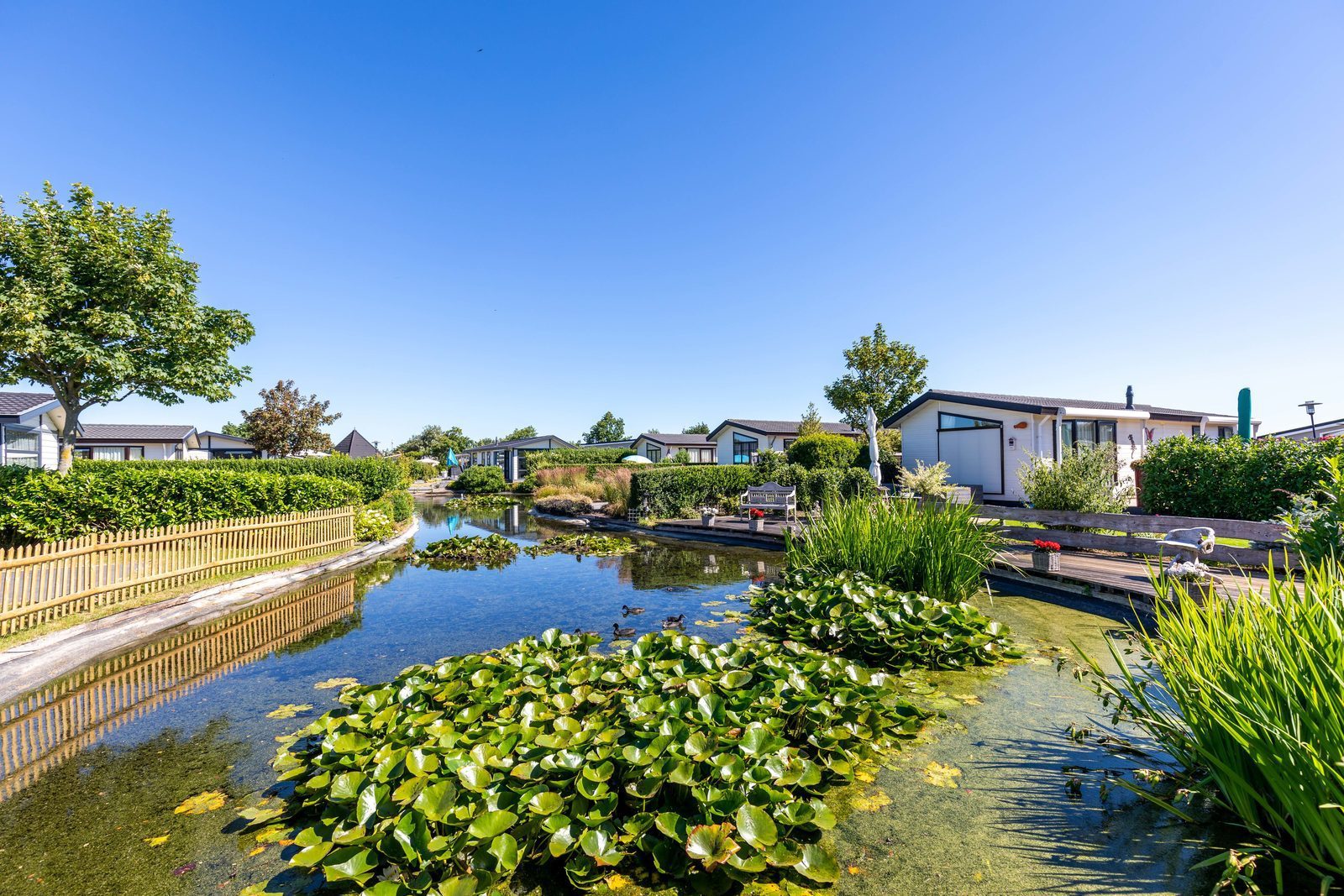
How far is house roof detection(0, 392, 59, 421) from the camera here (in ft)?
64.5

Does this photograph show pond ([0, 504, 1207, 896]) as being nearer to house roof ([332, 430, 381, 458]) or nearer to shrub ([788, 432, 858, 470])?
shrub ([788, 432, 858, 470])

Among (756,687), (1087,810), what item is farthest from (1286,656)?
(756,687)

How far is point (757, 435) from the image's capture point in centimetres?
3188

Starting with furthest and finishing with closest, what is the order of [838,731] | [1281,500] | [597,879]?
[1281,500] → [838,731] → [597,879]

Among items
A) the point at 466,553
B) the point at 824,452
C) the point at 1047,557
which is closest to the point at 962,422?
the point at 824,452

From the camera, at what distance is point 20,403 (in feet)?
68.4

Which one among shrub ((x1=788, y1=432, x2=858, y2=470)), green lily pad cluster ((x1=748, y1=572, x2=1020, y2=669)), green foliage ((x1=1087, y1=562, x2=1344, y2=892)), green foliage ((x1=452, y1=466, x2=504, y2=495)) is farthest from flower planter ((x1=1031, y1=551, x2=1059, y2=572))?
green foliage ((x1=452, y1=466, x2=504, y2=495))

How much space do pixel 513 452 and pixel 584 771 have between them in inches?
1553

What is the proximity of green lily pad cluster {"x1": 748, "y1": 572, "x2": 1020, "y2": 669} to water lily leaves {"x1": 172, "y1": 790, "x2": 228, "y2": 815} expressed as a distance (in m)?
4.28

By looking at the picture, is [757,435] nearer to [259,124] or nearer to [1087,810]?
[259,124]

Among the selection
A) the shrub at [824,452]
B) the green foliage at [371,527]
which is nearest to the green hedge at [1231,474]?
the shrub at [824,452]

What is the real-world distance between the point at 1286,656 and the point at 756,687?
2419 mm

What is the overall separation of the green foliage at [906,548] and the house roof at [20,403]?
86.3ft

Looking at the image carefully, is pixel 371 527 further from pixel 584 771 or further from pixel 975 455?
pixel 975 455
